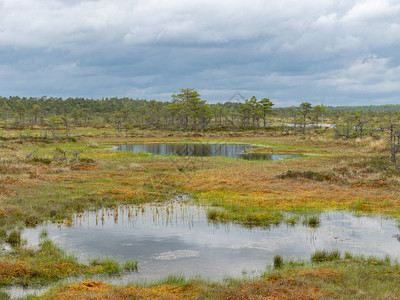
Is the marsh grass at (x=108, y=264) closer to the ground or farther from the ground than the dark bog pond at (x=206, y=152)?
closer to the ground

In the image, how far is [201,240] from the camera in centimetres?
1443

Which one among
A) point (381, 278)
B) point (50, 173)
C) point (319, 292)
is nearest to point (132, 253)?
point (319, 292)

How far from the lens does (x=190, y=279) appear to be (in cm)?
998

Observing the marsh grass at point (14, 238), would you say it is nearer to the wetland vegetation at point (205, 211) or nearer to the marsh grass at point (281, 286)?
the wetland vegetation at point (205, 211)

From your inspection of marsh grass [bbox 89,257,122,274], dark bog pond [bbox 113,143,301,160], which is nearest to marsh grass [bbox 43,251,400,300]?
marsh grass [bbox 89,257,122,274]

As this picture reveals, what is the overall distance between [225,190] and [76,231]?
38.6ft

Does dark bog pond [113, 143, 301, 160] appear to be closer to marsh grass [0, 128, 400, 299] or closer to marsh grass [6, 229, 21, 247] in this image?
marsh grass [0, 128, 400, 299]

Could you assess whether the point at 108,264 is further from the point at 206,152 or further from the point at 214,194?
the point at 206,152

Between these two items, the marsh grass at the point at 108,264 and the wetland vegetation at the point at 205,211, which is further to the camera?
the marsh grass at the point at 108,264

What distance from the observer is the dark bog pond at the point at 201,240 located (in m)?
11.9

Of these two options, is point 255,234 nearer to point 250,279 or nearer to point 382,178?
point 250,279

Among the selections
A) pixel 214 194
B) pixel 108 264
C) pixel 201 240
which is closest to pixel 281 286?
pixel 108 264

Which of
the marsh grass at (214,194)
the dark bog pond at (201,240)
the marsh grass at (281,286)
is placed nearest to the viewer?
the marsh grass at (281,286)

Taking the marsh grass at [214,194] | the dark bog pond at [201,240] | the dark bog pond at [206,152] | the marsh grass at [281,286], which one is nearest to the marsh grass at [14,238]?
the dark bog pond at [201,240]
